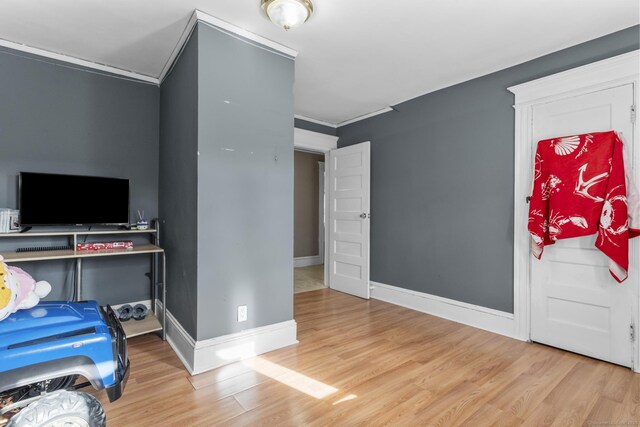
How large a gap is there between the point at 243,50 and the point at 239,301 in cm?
192

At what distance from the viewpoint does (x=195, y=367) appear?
2166 mm

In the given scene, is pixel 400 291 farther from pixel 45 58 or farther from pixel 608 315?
pixel 45 58

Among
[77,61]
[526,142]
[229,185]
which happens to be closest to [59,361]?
[229,185]

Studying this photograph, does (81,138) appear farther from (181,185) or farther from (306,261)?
(306,261)

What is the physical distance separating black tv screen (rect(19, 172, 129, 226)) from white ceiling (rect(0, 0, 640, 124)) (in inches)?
44.0

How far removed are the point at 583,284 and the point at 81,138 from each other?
447cm

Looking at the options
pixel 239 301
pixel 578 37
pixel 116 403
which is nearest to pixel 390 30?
pixel 578 37

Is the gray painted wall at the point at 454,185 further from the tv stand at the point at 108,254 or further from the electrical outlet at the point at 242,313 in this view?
the tv stand at the point at 108,254

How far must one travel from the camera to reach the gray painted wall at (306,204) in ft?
21.6

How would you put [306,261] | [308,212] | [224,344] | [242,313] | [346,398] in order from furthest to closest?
[308,212] → [306,261] → [242,313] → [224,344] → [346,398]

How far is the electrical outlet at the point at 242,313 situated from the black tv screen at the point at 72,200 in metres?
1.42

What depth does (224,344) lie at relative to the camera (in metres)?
2.30

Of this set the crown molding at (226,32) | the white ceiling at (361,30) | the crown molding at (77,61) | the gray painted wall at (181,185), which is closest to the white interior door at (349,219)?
the white ceiling at (361,30)

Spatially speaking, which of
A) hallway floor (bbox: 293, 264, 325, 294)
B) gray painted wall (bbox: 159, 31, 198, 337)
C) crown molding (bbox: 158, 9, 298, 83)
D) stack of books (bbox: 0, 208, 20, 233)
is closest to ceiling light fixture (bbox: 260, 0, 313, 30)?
crown molding (bbox: 158, 9, 298, 83)
